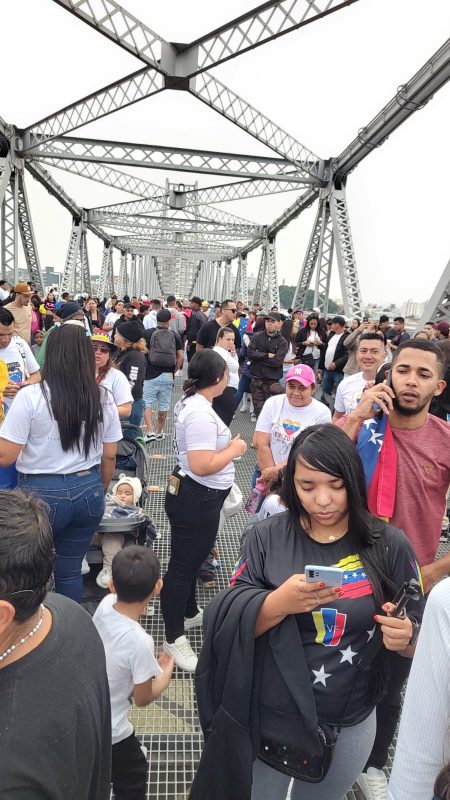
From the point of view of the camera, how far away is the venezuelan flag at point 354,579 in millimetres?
1473

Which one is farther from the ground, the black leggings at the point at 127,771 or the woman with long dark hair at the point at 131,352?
the woman with long dark hair at the point at 131,352

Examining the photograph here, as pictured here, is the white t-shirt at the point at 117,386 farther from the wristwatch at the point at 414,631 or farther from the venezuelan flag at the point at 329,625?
the wristwatch at the point at 414,631

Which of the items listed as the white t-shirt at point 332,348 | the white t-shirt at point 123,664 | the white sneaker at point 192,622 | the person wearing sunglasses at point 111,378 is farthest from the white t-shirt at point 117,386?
the white t-shirt at point 332,348

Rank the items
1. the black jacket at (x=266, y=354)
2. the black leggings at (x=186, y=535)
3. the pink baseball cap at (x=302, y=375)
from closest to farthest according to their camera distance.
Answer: the black leggings at (x=186, y=535) → the pink baseball cap at (x=302, y=375) → the black jacket at (x=266, y=354)

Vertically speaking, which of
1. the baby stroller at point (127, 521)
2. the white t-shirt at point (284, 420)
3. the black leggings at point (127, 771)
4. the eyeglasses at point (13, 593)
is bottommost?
the black leggings at point (127, 771)

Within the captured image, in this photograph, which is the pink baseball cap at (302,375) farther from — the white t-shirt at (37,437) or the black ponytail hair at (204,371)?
the white t-shirt at (37,437)

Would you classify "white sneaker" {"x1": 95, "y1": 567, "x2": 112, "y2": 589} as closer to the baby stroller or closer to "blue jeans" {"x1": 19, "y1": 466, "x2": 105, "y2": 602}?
the baby stroller

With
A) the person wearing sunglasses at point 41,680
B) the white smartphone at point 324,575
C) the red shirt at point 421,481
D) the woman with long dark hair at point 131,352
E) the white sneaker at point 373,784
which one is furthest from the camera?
the woman with long dark hair at point 131,352

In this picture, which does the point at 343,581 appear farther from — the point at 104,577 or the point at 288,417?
the point at 104,577

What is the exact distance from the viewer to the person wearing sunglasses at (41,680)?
2.82 feet

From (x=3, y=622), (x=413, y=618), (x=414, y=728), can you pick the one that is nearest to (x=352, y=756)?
(x=413, y=618)

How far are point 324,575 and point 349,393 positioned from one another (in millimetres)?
2813

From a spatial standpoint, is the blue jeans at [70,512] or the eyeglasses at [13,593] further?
the blue jeans at [70,512]

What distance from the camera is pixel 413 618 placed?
150 centimetres
